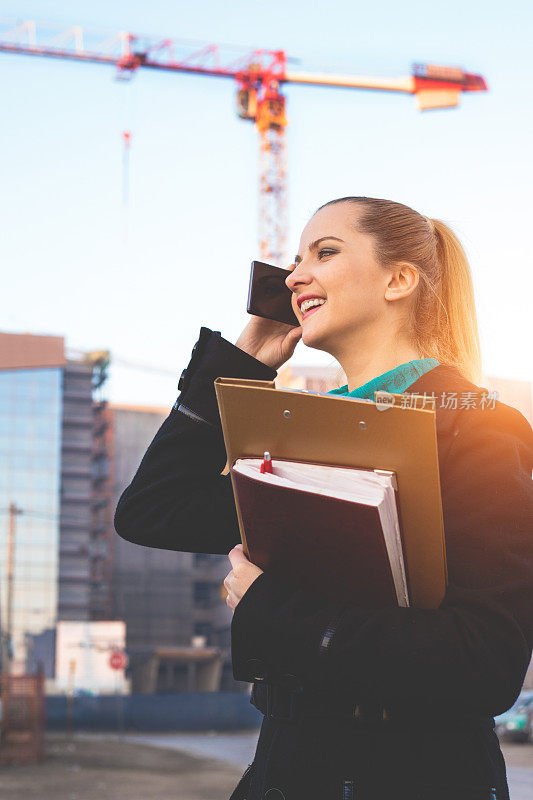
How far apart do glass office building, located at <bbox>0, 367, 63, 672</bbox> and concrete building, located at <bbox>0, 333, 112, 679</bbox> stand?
2.5 inches

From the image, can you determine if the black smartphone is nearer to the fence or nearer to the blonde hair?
the blonde hair

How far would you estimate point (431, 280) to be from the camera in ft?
5.88

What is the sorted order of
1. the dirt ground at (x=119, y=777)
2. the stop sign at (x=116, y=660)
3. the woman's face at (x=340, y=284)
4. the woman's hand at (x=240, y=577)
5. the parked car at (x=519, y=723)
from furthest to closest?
1. the stop sign at (x=116, y=660)
2. the parked car at (x=519, y=723)
3. the dirt ground at (x=119, y=777)
4. the woman's face at (x=340, y=284)
5. the woman's hand at (x=240, y=577)

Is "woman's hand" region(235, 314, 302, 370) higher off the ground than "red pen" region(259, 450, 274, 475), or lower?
higher

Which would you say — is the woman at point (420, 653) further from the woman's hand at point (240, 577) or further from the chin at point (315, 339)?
the chin at point (315, 339)

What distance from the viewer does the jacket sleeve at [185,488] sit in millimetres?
1755

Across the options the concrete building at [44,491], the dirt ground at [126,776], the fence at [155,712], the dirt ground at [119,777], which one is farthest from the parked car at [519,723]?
the concrete building at [44,491]

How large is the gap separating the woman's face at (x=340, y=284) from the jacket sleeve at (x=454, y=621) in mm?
396

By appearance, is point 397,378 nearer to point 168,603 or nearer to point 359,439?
point 359,439

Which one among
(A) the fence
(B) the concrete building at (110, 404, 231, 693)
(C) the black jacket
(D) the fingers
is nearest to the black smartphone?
(C) the black jacket

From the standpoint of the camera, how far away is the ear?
1.73 metres

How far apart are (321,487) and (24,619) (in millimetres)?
59732

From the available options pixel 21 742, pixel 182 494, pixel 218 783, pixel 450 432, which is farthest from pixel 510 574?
pixel 21 742

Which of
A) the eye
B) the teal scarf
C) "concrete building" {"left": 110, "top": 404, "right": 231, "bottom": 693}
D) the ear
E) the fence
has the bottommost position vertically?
the fence
